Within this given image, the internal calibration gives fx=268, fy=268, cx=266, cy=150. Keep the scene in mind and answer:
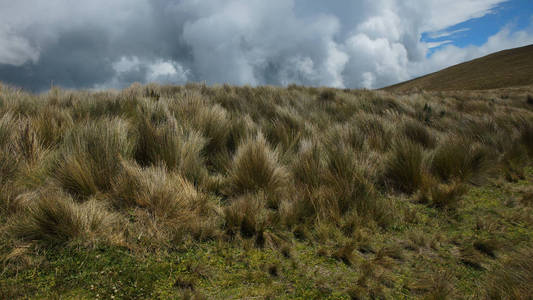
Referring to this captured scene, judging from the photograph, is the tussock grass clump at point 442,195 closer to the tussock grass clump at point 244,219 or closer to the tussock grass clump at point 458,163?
the tussock grass clump at point 458,163

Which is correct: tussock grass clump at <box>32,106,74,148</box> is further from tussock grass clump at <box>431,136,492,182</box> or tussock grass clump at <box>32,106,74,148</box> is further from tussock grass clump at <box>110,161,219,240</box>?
tussock grass clump at <box>431,136,492,182</box>

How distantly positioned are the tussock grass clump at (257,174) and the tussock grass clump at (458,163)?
2.20 meters

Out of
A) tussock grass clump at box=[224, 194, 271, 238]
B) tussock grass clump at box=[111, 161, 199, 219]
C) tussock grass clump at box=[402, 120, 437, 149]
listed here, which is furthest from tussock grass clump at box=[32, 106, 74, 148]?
tussock grass clump at box=[402, 120, 437, 149]

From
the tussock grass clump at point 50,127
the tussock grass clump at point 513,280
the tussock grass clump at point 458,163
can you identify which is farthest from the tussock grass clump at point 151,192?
the tussock grass clump at point 458,163

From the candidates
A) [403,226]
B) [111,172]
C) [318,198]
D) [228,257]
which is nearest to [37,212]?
[111,172]

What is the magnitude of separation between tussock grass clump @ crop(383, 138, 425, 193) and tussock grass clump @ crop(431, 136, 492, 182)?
34cm

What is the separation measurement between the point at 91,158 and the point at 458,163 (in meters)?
4.36

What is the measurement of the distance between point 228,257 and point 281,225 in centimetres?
56

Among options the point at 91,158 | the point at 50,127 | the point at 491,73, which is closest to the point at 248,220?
the point at 91,158

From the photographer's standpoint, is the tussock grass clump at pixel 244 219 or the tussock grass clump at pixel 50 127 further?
the tussock grass clump at pixel 50 127

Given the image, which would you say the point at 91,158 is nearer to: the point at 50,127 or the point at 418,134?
the point at 50,127

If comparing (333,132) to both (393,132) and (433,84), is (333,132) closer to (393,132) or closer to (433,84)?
(393,132)

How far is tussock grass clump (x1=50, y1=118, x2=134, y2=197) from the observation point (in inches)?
92.2

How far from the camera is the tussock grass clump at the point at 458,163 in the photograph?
3.55 m
